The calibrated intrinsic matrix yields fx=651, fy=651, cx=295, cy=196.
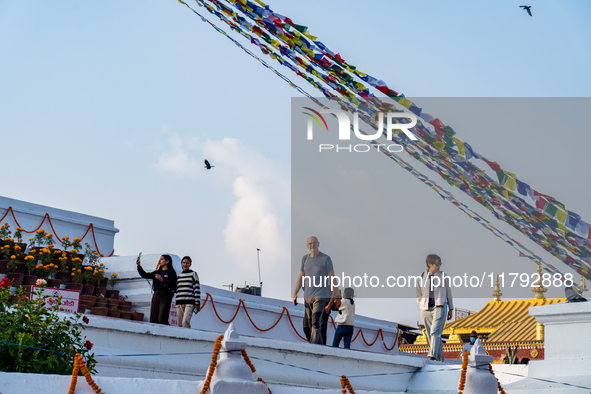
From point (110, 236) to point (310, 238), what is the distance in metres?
10.8

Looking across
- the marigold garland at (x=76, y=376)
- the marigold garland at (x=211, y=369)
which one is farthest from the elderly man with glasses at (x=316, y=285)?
the marigold garland at (x=76, y=376)

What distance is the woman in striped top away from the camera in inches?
405

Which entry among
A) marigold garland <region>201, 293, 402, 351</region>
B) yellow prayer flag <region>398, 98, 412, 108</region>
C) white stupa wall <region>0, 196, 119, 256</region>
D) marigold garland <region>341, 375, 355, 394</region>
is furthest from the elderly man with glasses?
white stupa wall <region>0, 196, 119, 256</region>

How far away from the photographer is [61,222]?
59.5 feet

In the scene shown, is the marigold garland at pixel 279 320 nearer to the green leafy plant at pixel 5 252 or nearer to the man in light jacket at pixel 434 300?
the green leafy plant at pixel 5 252

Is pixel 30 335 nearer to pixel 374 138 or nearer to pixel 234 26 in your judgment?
pixel 234 26

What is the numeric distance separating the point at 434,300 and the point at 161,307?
166 inches

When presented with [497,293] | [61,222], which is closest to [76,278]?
[61,222]

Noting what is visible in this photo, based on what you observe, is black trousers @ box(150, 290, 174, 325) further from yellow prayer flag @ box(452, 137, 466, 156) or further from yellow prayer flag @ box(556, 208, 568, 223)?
yellow prayer flag @ box(556, 208, 568, 223)

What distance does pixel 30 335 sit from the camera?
5199 millimetres

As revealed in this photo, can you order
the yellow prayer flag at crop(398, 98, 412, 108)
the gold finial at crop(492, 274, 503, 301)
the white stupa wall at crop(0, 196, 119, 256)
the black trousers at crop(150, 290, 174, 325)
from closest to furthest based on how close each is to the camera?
the yellow prayer flag at crop(398, 98, 412, 108) < the black trousers at crop(150, 290, 174, 325) < the white stupa wall at crop(0, 196, 119, 256) < the gold finial at crop(492, 274, 503, 301)

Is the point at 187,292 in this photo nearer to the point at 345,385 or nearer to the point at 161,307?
the point at 161,307

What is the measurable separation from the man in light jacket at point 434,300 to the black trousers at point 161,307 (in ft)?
12.9

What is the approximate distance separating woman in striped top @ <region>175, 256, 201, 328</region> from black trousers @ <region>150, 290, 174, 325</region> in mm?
236
